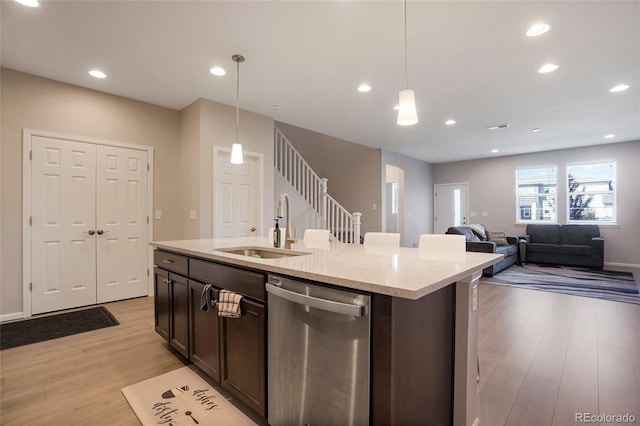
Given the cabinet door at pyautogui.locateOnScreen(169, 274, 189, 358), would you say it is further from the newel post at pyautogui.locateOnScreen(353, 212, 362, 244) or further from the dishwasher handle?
the newel post at pyautogui.locateOnScreen(353, 212, 362, 244)

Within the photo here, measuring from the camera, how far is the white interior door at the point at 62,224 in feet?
11.4

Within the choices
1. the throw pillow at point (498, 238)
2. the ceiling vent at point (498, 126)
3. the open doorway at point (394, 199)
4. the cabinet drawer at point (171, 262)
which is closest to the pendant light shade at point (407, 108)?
the cabinet drawer at point (171, 262)

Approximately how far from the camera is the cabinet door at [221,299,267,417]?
1544 mm

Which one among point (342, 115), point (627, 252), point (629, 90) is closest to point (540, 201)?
point (627, 252)

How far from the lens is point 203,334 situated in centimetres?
200

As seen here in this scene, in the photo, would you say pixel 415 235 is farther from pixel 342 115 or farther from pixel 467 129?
pixel 342 115

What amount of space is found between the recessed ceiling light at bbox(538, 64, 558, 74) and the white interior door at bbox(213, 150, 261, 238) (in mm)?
3714

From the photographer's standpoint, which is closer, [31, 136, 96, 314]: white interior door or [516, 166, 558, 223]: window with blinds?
[31, 136, 96, 314]: white interior door

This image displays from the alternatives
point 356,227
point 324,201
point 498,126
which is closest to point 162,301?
point 324,201

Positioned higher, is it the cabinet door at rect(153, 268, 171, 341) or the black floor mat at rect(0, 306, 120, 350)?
the cabinet door at rect(153, 268, 171, 341)

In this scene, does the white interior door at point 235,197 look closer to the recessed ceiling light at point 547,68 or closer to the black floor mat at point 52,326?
the black floor mat at point 52,326

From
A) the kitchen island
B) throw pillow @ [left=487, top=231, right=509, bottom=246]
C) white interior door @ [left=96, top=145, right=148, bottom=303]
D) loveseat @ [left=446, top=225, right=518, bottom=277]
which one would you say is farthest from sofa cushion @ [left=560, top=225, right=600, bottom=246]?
white interior door @ [left=96, top=145, right=148, bottom=303]

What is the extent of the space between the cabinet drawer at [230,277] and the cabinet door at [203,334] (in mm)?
67

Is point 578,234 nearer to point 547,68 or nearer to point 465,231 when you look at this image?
point 465,231
